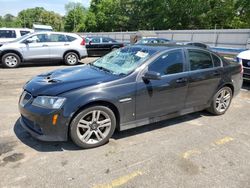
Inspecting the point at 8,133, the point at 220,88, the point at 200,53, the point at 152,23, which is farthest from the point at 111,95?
the point at 152,23

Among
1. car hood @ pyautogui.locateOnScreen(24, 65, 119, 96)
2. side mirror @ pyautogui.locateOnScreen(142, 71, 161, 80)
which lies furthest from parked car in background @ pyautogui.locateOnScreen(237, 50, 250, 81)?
car hood @ pyautogui.locateOnScreen(24, 65, 119, 96)

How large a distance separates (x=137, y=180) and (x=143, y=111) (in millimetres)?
1319

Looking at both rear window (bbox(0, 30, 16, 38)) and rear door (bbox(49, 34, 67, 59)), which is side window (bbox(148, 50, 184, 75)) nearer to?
rear door (bbox(49, 34, 67, 59))

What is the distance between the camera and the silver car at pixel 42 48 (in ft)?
34.8

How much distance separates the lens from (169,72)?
14.3 feet

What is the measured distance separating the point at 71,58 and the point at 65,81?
8334mm

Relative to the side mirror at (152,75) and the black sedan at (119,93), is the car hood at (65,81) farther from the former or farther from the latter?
the side mirror at (152,75)

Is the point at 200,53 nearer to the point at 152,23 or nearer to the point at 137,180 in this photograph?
the point at 137,180

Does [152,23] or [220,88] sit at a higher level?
[152,23]

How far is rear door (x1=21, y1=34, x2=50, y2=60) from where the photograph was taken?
10.7 metres

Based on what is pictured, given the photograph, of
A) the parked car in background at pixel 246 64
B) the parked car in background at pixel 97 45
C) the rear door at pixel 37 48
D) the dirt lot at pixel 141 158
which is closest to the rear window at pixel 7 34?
the rear door at pixel 37 48

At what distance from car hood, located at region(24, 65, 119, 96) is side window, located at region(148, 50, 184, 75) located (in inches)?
29.1

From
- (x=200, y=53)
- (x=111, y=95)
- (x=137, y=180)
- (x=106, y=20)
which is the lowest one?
(x=137, y=180)

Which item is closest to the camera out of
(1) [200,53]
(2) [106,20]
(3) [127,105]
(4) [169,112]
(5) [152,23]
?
(3) [127,105]
